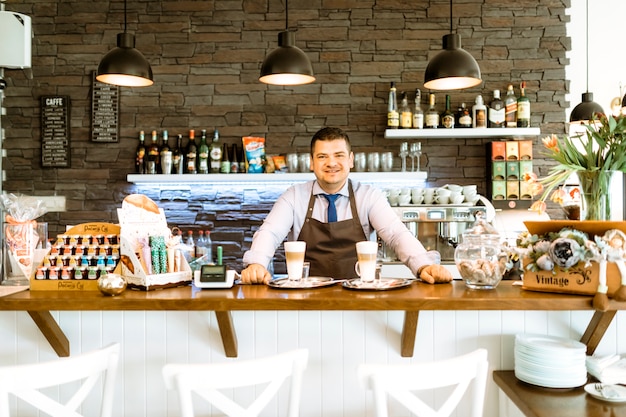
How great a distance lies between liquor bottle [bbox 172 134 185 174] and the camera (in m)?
4.48

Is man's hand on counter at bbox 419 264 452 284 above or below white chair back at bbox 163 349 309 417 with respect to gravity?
above

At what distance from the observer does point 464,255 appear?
195cm

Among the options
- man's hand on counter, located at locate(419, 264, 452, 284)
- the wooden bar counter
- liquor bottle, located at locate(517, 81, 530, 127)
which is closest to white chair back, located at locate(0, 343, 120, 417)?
the wooden bar counter

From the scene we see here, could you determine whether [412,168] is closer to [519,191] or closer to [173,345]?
[519,191]

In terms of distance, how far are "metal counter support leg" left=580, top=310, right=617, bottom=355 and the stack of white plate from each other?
92 millimetres

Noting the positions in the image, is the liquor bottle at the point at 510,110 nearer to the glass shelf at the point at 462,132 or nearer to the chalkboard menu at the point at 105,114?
the glass shelf at the point at 462,132

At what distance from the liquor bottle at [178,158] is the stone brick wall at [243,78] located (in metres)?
0.11

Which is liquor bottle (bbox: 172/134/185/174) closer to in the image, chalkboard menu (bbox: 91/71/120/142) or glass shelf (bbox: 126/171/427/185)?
glass shelf (bbox: 126/171/427/185)

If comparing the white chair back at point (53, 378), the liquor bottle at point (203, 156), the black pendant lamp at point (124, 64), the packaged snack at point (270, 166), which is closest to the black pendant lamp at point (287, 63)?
the black pendant lamp at point (124, 64)

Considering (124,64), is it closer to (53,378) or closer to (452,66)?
(452,66)

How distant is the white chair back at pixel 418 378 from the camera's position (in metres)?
1.43

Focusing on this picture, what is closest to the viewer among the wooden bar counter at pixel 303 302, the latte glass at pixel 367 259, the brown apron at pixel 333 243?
the wooden bar counter at pixel 303 302

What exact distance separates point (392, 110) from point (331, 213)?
177cm

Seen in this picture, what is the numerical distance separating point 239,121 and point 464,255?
9.98 ft
